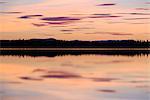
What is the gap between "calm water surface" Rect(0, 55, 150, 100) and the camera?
1934mm

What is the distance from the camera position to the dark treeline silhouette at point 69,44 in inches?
76.7

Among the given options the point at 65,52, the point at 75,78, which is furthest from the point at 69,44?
the point at 75,78

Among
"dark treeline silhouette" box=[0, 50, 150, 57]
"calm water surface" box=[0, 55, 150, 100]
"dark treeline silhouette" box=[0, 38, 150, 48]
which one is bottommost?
"calm water surface" box=[0, 55, 150, 100]

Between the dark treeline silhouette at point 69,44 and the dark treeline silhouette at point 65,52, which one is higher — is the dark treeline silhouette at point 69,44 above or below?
above

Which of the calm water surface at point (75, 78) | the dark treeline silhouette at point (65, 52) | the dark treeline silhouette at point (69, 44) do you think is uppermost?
the dark treeline silhouette at point (69, 44)

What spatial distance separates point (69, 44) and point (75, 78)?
212 mm

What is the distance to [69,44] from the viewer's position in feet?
6.61

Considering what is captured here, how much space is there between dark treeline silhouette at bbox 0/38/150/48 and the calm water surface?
0.22ft

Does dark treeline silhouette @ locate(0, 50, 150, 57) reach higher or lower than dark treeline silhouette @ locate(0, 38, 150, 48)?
lower

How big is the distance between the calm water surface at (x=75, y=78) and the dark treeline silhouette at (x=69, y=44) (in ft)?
0.22

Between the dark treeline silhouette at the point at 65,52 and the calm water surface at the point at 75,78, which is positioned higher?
the dark treeline silhouette at the point at 65,52

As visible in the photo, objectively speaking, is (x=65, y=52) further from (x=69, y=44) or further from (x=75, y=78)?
(x=75, y=78)

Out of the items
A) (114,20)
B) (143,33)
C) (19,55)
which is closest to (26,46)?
(19,55)

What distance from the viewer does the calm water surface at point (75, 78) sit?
1934mm
